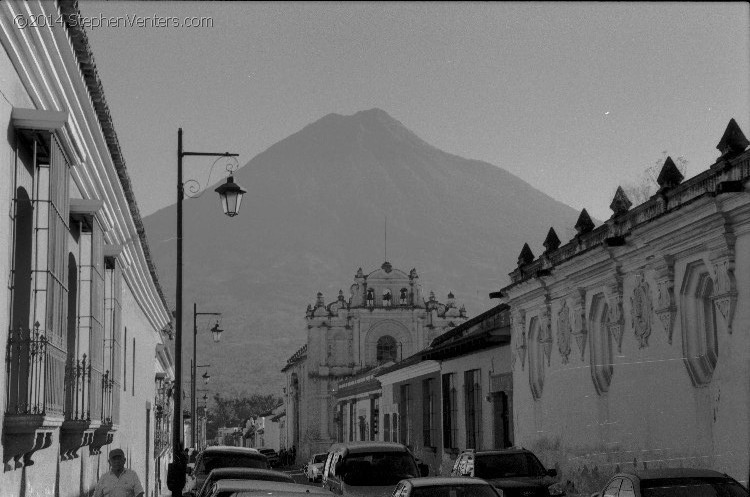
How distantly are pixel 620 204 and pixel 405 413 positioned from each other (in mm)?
24460

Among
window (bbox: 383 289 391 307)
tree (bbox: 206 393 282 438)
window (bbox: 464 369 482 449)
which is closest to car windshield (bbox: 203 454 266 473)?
window (bbox: 464 369 482 449)

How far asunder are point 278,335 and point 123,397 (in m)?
174

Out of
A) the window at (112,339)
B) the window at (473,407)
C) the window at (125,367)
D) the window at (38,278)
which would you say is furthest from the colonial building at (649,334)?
the window at (38,278)

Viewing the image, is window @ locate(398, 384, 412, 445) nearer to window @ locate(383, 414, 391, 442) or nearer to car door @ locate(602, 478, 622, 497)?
window @ locate(383, 414, 391, 442)

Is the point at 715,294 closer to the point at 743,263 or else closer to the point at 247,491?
the point at 743,263

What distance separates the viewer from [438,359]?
3456cm

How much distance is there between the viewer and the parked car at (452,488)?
1198 cm

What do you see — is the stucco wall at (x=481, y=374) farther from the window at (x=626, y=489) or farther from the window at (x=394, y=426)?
the window at (x=626, y=489)

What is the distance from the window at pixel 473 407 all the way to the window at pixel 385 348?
137ft

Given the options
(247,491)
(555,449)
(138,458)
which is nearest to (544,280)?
(555,449)

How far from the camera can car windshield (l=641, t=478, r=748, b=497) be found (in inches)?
448

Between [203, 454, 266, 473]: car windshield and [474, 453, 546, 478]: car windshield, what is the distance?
15.5ft

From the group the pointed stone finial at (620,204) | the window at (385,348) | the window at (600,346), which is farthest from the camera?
the window at (385,348)

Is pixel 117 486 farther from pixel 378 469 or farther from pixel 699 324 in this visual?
pixel 699 324
